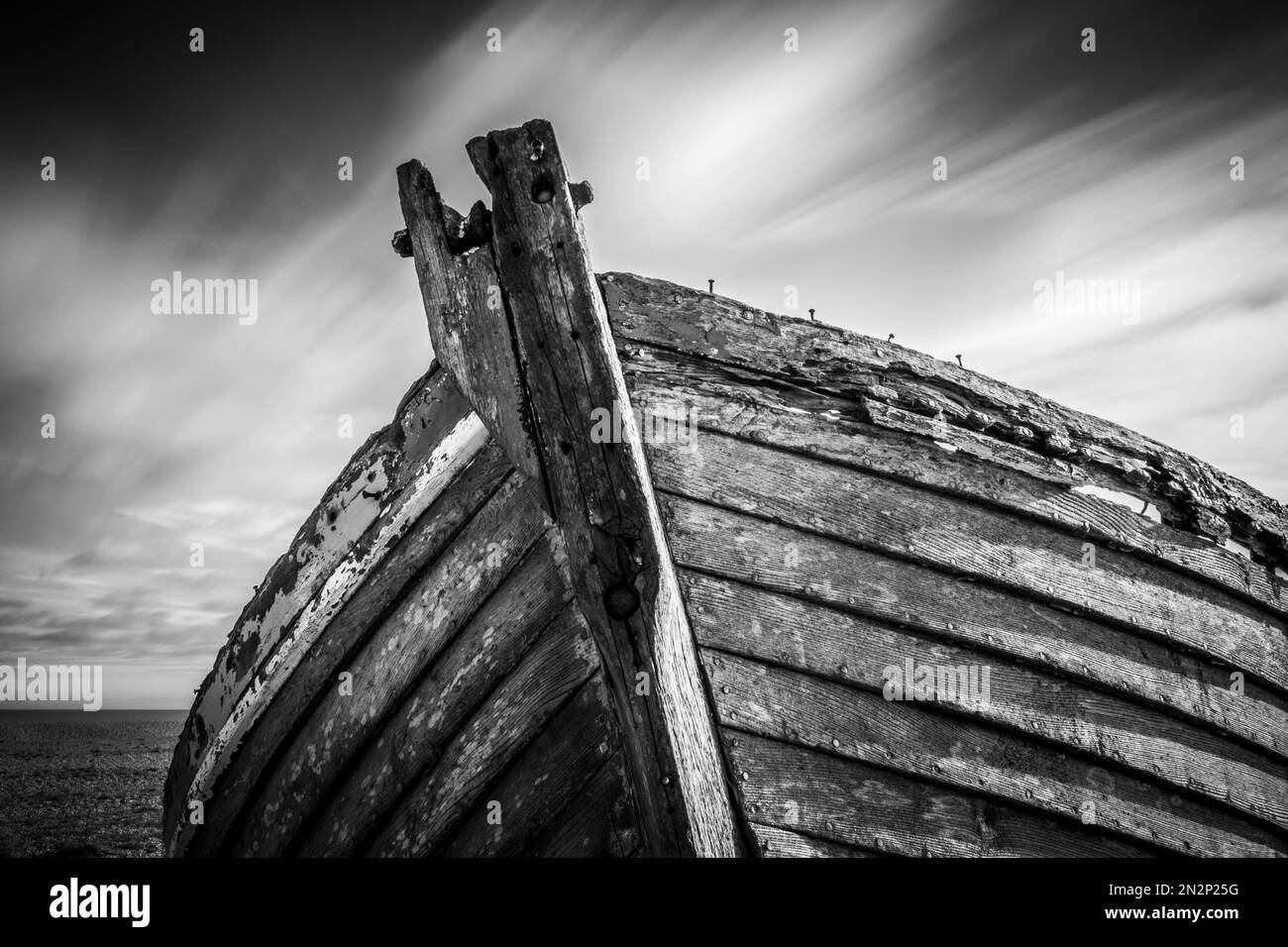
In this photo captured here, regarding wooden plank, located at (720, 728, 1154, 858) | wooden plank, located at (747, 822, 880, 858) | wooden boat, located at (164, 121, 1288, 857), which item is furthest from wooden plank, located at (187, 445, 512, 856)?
wooden plank, located at (747, 822, 880, 858)

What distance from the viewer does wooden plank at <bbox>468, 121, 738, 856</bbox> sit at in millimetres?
1528

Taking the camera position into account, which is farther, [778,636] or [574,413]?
[778,636]

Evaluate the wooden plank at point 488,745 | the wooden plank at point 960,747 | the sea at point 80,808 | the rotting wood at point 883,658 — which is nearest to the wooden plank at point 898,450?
the rotting wood at point 883,658

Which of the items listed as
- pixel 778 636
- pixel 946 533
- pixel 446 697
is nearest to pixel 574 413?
pixel 778 636

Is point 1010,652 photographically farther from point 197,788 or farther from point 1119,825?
point 197,788

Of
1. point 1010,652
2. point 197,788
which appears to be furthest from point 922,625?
point 197,788

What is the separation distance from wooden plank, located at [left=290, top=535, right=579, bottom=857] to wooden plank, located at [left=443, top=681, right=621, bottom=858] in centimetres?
20

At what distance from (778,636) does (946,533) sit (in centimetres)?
65

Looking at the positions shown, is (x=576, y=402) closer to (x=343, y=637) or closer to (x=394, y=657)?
(x=394, y=657)

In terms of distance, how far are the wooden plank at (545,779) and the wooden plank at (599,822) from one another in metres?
0.02

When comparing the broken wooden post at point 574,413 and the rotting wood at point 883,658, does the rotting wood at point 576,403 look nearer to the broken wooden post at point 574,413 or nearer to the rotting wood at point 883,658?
the broken wooden post at point 574,413

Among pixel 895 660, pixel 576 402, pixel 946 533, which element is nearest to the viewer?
pixel 576 402

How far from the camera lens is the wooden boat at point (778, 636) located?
202 cm

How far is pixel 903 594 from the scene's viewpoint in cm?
218
